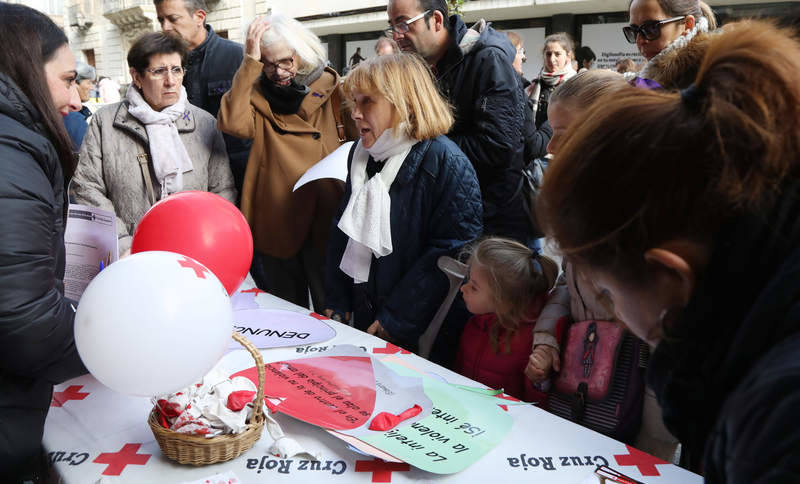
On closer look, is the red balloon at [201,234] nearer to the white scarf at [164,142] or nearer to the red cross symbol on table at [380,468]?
the red cross symbol on table at [380,468]

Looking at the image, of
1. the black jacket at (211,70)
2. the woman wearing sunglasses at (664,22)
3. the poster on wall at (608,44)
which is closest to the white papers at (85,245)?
the black jacket at (211,70)

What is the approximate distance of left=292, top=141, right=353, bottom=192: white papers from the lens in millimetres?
2619

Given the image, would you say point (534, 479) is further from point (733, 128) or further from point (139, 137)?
point (139, 137)

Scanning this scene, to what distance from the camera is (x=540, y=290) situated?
6.49 ft

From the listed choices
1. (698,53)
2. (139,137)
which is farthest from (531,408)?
(139,137)

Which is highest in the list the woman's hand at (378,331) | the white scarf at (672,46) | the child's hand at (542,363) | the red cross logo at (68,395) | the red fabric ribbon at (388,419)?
A: the white scarf at (672,46)

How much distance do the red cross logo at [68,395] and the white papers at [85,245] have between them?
0.28 m

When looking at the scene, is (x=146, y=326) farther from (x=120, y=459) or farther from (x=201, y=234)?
(x=201, y=234)

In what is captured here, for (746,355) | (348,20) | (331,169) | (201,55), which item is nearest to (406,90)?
(331,169)

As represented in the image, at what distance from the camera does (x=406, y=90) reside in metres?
2.19

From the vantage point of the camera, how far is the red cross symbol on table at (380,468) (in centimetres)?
119

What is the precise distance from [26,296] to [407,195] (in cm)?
134

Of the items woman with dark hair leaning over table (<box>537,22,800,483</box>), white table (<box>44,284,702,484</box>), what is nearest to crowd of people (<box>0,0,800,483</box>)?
woman with dark hair leaning over table (<box>537,22,800,483</box>)

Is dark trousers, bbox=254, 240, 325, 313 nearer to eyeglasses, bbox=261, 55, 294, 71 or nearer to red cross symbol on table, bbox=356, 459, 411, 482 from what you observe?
eyeglasses, bbox=261, 55, 294, 71
